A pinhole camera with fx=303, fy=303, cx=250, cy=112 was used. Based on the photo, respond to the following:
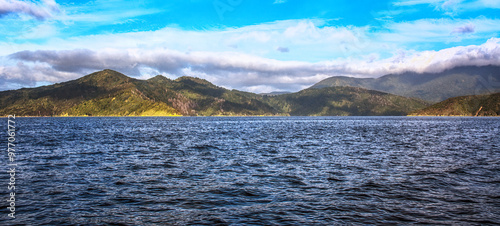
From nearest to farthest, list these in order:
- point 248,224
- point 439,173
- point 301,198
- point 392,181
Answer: point 248,224 → point 301,198 → point 392,181 → point 439,173

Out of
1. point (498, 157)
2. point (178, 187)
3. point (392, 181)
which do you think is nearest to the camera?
point (178, 187)

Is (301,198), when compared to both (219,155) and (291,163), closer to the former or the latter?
(291,163)

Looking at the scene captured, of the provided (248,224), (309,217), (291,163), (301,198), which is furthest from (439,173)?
(248,224)

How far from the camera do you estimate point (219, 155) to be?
139 feet

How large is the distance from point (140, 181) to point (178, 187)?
14.4 feet

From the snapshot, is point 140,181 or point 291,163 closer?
point 140,181

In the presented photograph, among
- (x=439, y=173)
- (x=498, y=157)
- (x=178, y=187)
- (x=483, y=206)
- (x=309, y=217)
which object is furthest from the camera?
(x=498, y=157)

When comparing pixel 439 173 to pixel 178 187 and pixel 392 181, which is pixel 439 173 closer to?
pixel 392 181

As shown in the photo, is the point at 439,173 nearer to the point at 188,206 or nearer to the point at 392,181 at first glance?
the point at 392,181

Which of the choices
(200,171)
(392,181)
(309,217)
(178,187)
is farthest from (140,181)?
(392,181)

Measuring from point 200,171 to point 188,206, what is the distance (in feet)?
39.2

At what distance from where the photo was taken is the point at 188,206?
18.6 meters

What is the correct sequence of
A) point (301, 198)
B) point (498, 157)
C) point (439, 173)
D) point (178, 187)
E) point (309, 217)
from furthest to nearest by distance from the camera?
point (498, 157), point (439, 173), point (178, 187), point (301, 198), point (309, 217)

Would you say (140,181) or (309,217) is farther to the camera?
(140,181)
